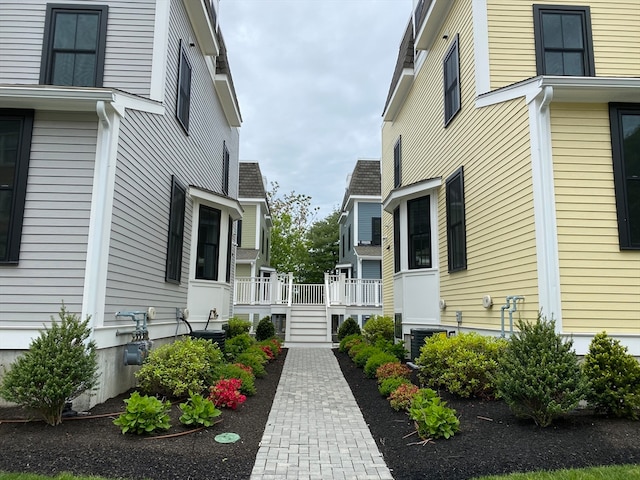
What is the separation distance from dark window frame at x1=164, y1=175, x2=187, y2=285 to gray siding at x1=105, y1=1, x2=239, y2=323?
16 centimetres

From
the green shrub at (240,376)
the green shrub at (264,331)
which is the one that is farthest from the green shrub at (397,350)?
the green shrub at (264,331)

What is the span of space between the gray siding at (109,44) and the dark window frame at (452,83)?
5.49 metres

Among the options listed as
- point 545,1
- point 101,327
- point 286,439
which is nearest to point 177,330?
point 101,327

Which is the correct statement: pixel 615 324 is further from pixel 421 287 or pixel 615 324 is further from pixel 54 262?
pixel 54 262

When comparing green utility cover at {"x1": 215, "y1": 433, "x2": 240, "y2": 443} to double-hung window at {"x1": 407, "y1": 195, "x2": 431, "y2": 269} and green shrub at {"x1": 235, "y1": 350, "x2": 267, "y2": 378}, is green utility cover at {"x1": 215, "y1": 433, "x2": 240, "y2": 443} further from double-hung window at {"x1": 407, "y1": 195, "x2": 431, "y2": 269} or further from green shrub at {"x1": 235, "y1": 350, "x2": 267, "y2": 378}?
double-hung window at {"x1": 407, "y1": 195, "x2": 431, "y2": 269}

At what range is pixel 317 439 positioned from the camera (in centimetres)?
507

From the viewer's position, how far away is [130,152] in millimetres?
6559

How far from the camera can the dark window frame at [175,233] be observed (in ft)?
27.3

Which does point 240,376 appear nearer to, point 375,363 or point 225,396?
point 225,396

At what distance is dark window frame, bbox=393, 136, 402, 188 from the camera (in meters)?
13.4

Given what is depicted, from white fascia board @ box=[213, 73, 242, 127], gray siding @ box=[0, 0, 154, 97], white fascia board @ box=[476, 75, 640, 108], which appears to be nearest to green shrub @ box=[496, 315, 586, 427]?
white fascia board @ box=[476, 75, 640, 108]

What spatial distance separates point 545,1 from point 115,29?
284 inches

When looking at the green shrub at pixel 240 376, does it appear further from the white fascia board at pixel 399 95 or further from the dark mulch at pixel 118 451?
the white fascia board at pixel 399 95

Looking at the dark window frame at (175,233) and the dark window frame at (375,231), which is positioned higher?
the dark window frame at (375,231)
